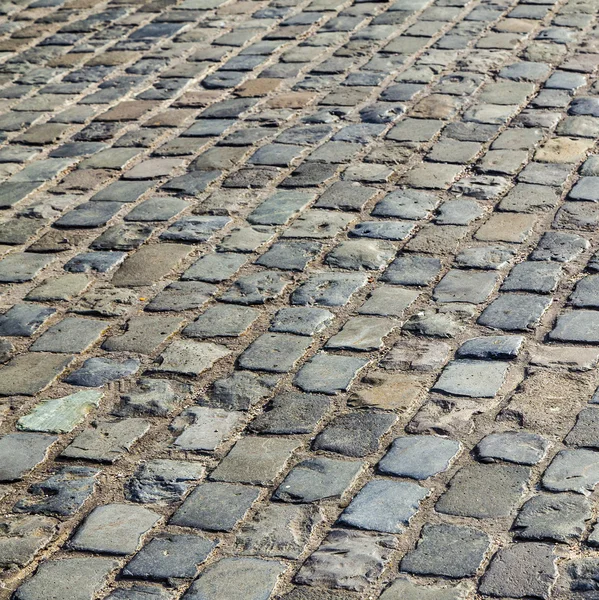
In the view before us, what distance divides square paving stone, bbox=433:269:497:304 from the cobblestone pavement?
10mm

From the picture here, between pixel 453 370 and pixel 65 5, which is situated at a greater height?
pixel 65 5

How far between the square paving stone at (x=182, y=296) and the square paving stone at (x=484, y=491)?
4.50 feet

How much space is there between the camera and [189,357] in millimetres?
3703

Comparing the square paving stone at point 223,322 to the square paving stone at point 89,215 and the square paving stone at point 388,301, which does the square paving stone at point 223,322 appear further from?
the square paving stone at point 89,215

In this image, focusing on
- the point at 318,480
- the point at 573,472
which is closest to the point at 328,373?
the point at 318,480

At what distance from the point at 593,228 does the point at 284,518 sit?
2001 mm

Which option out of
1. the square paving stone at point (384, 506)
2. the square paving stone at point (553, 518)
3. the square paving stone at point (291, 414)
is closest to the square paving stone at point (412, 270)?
the square paving stone at point (291, 414)

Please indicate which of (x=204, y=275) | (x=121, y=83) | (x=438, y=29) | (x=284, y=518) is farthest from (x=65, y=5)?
(x=284, y=518)

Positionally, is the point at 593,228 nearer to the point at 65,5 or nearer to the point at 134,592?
the point at 134,592

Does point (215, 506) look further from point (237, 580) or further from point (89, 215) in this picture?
point (89, 215)

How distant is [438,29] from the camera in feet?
21.5

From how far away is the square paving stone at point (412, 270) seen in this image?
4059mm

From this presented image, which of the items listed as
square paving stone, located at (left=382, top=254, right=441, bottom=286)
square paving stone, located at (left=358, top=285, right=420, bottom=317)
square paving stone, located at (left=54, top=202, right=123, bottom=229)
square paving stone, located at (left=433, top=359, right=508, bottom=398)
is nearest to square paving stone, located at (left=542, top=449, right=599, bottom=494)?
square paving stone, located at (left=433, top=359, right=508, bottom=398)

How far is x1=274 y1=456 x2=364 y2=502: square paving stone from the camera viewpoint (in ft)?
9.83
